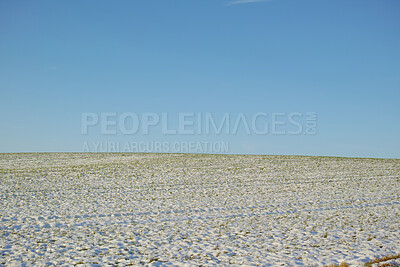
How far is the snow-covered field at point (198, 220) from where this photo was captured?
12.6m

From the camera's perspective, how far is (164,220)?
17.9m

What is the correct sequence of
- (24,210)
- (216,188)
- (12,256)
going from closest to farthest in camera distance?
(12,256)
(24,210)
(216,188)

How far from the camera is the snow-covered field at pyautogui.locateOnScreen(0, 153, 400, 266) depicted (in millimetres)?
12648

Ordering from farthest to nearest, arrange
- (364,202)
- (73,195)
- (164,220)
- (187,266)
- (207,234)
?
(73,195)
(364,202)
(164,220)
(207,234)
(187,266)

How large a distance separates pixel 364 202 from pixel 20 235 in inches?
867

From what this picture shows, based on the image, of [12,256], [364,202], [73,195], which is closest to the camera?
[12,256]

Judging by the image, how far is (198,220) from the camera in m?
17.9

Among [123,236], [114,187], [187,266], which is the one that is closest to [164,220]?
[123,236]

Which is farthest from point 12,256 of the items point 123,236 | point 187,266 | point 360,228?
point 360,228

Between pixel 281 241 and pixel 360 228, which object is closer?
pixel 281 241

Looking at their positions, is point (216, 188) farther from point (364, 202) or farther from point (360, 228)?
point (360, 228)

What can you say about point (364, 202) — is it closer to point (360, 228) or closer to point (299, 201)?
point (299, 201)

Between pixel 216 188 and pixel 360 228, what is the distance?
13.5m

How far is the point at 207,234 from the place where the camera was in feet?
50.2
